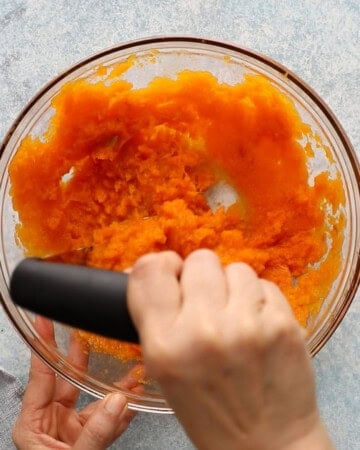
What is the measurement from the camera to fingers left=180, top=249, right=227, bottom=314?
62cm

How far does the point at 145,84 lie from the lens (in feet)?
3.59

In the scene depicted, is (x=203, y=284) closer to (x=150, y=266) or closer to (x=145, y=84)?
(x=150, y=266)

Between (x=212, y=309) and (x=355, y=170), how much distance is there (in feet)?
1.61

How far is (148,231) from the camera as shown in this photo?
1.06m

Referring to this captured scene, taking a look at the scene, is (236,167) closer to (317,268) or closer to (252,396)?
(317,268)

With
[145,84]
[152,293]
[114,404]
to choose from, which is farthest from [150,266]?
[145,84]

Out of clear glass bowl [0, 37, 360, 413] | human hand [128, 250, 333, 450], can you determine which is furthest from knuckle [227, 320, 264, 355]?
clear glass bowl [0, 37, 360, 413]

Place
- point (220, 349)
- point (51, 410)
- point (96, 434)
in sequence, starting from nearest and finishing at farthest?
point (220, 349), point (96, 434), point (51, 410)

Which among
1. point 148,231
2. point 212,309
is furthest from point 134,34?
point 212,309

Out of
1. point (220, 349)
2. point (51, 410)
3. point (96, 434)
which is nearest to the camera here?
point (220, 349)

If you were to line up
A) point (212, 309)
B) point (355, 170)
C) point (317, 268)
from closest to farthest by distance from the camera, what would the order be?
point (212, 309)
point (355, 170)
point (317, 268)

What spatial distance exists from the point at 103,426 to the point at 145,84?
596 mm

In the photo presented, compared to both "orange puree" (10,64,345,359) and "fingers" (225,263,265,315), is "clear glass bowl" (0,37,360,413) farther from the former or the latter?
"fingers" (225,263,265,315)

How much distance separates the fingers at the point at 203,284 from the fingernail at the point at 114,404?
0.43 meters
